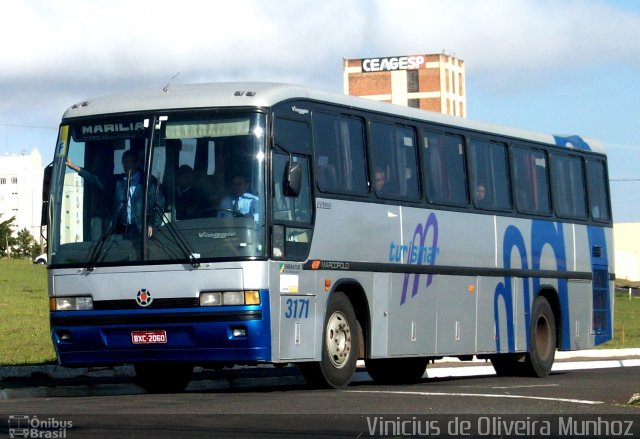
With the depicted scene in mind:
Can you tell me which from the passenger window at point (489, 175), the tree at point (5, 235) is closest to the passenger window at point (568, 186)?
the passenger window at point (489, 175)

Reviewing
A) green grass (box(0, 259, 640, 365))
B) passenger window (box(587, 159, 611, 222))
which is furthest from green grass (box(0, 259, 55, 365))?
passenger window (box(587, 159, 611, 222))

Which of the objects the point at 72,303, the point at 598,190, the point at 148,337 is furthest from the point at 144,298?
the point at 598,190

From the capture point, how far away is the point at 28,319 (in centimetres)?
3597

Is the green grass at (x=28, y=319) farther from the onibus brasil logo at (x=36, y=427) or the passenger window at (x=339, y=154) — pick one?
the onibus brasil logo at (x=36, y=427)

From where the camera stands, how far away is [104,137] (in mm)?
15938

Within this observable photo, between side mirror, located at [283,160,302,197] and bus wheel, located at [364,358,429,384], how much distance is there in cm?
575

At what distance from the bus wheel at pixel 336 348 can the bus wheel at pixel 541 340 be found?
5.42 metres

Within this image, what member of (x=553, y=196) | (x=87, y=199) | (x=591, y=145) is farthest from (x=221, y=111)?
(x=591, y=145)

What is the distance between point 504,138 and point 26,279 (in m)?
42.7

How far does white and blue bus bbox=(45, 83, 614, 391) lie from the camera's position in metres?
15.1

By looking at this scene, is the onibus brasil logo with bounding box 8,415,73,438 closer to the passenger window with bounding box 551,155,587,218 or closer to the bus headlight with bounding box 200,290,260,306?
→ the bus headlight with bounding box 200,290,260,306

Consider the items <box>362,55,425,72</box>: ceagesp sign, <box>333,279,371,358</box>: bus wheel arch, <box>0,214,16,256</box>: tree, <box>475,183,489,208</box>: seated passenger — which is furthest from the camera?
<box>362,55,425,72</box>: ceagesp sign

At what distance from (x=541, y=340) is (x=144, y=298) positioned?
8.46 m

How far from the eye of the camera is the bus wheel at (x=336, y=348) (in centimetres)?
1623
